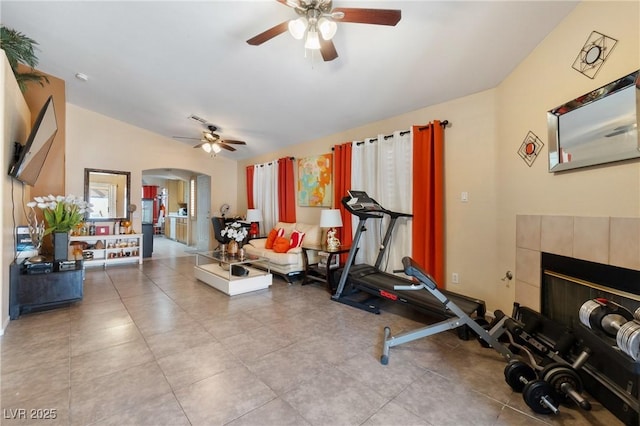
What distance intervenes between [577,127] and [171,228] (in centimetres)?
1169

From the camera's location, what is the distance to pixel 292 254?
4.47m

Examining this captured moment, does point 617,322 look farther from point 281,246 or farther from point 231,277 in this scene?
point 281,246

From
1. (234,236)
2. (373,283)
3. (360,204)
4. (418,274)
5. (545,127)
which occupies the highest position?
(545,127)

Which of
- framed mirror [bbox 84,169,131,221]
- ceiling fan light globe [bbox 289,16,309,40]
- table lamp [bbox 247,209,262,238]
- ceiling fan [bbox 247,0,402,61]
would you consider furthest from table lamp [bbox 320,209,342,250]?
framed mirror [bbox 84,169,131,221]

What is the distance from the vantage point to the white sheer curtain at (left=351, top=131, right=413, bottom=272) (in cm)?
371

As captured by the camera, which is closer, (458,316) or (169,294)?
(458,316)

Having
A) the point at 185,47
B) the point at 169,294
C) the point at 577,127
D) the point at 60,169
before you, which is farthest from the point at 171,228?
the point at 577,127

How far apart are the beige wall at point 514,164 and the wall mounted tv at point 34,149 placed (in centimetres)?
410

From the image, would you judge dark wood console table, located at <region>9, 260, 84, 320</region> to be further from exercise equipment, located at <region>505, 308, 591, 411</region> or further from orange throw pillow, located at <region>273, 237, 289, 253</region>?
exercise equipment, located at <region>505, 308, 591, 411</region>

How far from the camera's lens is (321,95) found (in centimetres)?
368

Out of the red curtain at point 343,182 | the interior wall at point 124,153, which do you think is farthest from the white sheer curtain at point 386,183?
the interior wall at point 124,153

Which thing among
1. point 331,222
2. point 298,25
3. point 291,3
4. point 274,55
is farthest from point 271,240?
point 291,3

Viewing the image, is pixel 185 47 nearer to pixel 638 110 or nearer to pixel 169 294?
pixel 169 294

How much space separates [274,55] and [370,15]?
145cm
